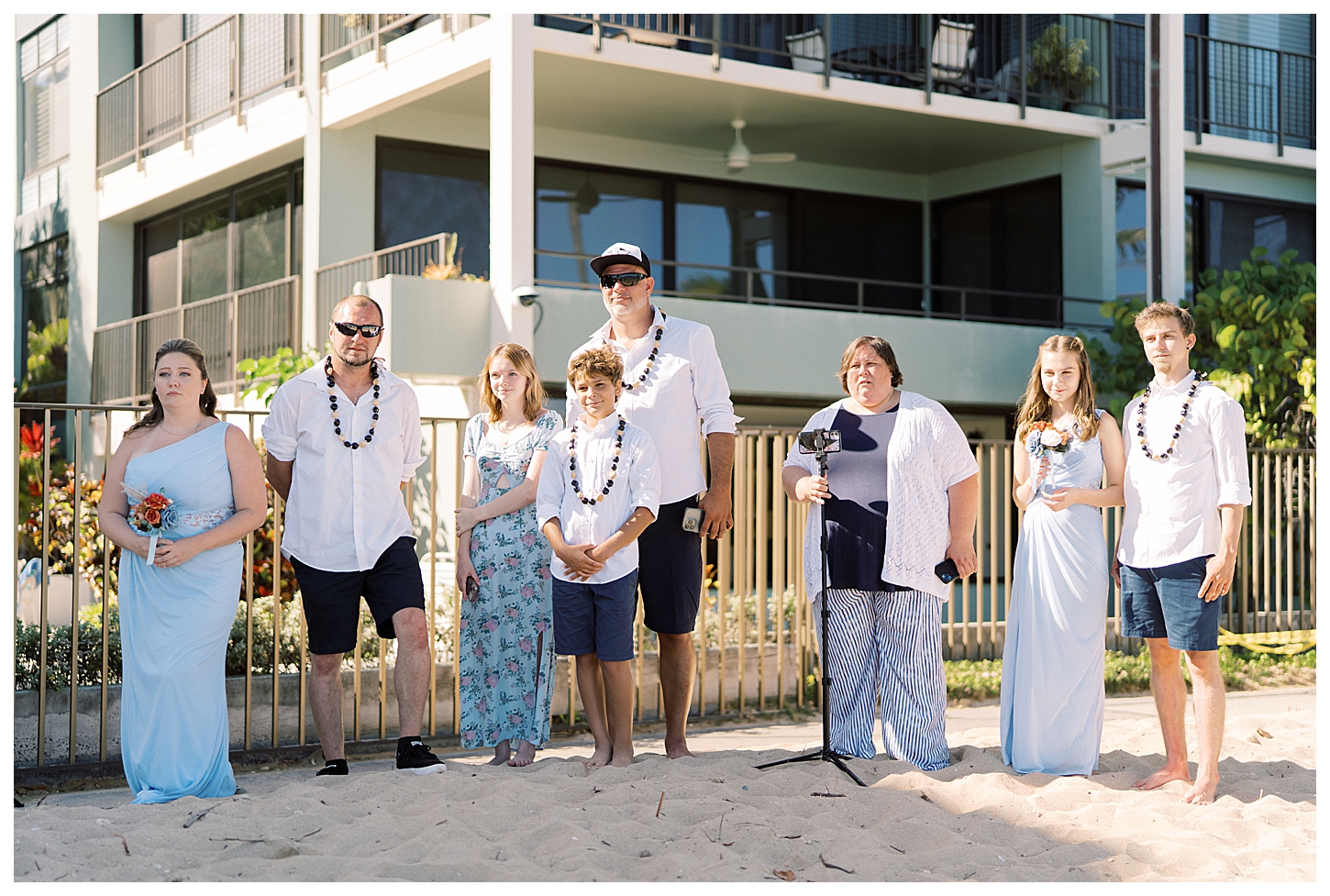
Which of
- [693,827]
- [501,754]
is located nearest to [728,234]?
[501,754]

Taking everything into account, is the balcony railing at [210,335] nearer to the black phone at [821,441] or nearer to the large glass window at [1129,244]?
the black phone at [821,441]

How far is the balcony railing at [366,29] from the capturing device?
1202cm

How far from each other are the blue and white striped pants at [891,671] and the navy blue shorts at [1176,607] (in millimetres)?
832

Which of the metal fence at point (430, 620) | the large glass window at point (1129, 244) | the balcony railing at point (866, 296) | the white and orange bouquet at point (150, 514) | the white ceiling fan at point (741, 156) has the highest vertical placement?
the white ceiling fan at point (741, 156)

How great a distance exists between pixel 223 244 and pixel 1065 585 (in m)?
13.2

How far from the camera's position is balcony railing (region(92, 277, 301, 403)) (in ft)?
46.5

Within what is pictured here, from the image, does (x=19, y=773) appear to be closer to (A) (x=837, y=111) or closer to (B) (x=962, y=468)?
(B) (x=962, y=468)

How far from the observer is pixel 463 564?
5734 millimetres

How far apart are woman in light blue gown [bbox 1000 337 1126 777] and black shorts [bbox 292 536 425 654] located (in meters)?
2.57

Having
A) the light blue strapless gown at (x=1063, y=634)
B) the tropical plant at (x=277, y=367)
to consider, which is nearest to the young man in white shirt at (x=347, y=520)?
the light blue strapless gown at (x=1063, y=634)

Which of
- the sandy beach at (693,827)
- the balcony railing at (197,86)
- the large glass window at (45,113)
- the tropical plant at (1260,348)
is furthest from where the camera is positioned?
the large glass window at (45,113)

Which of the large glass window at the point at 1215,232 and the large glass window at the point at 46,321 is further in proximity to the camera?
the large glass window at the point at 46,321

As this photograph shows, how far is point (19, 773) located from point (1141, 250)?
13278mm

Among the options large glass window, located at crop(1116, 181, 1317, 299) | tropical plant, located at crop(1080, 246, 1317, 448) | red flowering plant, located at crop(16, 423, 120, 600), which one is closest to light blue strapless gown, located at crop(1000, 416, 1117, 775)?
red flowering plant, located at crop(16, 423, 120, 600)
